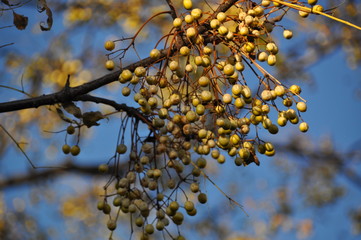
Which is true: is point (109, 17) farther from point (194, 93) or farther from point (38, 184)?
point (194, 93)

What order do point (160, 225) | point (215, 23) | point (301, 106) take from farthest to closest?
point (160, 225), point (301, 106), point (215, 23)

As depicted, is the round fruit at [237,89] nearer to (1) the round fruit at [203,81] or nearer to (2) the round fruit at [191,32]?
(1) the round fruit at [203,81]

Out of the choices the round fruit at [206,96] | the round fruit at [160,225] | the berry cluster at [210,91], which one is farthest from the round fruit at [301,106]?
the round fruit at [160,225]

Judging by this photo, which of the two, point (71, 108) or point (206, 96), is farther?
point (71, 108)

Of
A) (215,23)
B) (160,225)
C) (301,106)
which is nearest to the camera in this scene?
(215,23)

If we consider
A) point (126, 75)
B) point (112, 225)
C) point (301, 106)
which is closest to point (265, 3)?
point (301, 106)

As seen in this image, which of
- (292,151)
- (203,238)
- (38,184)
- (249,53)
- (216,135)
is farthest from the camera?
(292,151)

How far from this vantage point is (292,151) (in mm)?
7730

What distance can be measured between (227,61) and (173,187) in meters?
0.49

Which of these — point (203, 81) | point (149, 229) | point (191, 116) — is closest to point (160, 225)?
point (149, 229)

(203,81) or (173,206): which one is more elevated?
(203,81)

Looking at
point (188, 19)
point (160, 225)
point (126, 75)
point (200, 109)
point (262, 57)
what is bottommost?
point (160, 225)

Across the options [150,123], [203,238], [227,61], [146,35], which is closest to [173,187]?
[150,123]

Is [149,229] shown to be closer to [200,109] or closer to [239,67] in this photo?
[200,109]
